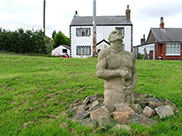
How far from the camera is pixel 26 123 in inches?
176

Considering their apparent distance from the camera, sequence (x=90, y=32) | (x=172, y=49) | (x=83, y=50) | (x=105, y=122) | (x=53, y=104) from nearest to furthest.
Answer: (x=105, y=122) < (x=53, y=104) < (x=172, y=49) < (x=90, y=32) < (x=83, y=50)

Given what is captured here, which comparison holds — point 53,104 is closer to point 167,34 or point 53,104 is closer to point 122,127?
point 122,127

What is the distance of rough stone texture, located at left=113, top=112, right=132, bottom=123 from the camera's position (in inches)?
157

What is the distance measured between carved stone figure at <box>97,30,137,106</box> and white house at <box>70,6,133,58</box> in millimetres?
24253

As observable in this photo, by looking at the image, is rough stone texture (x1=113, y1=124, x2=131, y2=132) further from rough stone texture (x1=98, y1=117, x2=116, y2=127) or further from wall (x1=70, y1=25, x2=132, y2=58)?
wall (x1=70, y1=25, x2=132, y2=58)

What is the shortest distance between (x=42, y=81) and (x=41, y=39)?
21.9 m

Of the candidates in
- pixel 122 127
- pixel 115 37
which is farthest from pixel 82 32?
pixel 122 127

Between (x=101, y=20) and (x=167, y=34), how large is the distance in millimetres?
11023

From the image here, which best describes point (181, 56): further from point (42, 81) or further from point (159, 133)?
point (159, 133)

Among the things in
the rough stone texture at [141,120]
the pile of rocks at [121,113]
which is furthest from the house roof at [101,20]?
the rough stone texture at [141,120]

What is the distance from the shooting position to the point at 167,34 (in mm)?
28734

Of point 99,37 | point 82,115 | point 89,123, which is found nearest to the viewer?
point 89,123

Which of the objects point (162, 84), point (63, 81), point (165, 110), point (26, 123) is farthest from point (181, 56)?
point (26, 123)

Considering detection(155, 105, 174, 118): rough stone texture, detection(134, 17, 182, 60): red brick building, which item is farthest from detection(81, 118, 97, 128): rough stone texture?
detection(134, 17, 182, 60): red brick building
